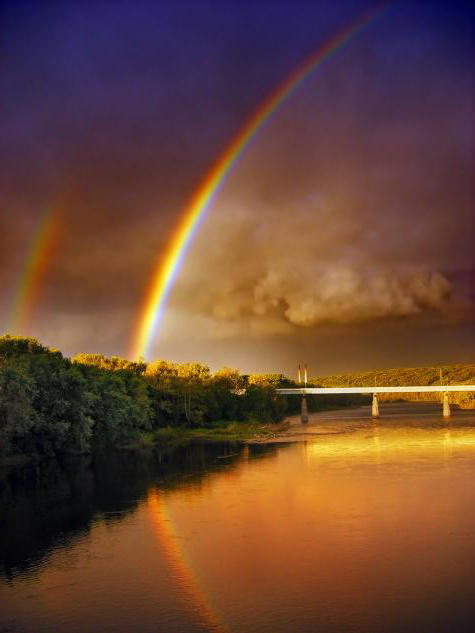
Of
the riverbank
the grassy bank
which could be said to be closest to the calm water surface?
the riverbank

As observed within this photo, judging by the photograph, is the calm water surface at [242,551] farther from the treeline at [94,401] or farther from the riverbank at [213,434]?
the riverbank at [213,434]

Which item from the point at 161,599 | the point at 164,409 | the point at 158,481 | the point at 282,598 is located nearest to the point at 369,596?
the point at 282,598

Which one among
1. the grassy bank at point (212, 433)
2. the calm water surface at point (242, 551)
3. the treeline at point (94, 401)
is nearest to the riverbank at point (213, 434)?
the grassy bank at point (212, 433)

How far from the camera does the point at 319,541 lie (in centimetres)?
3055

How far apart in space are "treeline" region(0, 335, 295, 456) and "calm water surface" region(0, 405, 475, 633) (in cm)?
936

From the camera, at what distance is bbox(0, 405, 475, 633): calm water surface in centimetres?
2169

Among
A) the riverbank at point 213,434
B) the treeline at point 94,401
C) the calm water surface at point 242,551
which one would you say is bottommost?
the calm water surface at point 242,551

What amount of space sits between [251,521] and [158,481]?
17.9m

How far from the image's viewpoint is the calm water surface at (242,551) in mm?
21688

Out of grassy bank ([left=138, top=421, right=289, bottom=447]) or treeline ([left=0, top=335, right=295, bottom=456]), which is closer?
treeline ([left=0, top=335, right=295, bottom=456])

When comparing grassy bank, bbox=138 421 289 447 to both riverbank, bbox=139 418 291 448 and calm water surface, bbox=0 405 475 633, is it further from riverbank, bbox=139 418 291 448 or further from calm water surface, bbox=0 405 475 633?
calm water surface, bbox=0 405 475 633

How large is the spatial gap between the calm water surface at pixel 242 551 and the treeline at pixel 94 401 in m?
Answer: 9.36

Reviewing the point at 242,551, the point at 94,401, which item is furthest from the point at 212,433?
the point at 242,551

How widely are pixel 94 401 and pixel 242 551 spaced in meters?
49.4
